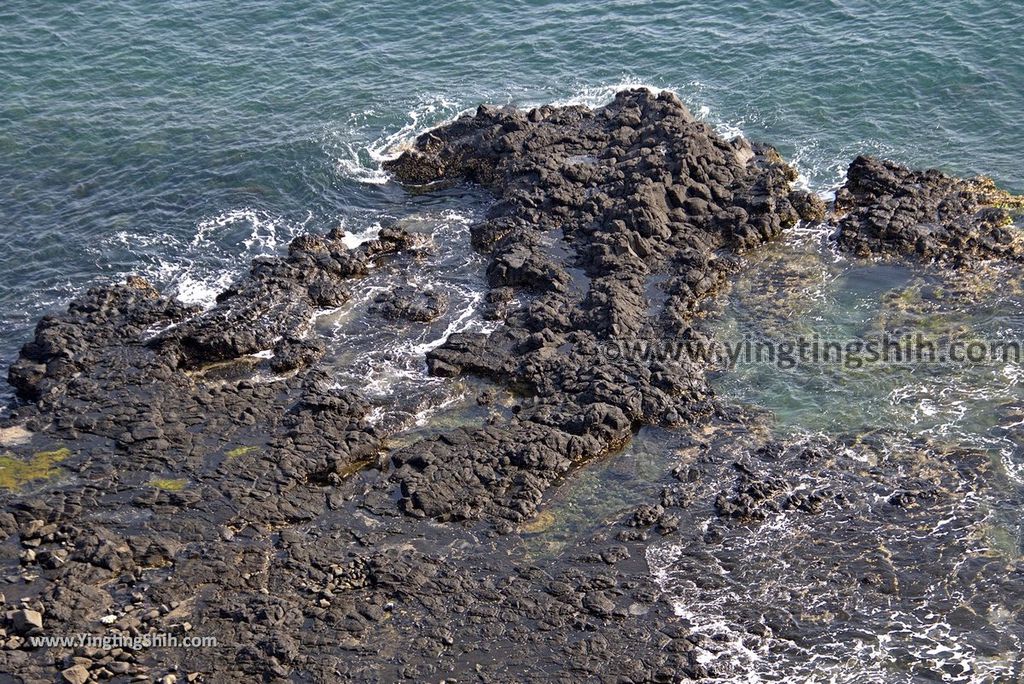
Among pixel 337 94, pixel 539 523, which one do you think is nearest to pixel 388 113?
pixel 337 94

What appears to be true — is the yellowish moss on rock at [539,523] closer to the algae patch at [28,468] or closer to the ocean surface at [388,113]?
the ocean surface at [388,113]

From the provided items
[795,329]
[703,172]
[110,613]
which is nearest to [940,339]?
[795,329]

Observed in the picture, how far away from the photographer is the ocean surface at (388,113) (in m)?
57.6

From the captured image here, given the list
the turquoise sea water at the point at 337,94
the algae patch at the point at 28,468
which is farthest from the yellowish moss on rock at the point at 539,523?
the turquoise sea water at the point at 337,94

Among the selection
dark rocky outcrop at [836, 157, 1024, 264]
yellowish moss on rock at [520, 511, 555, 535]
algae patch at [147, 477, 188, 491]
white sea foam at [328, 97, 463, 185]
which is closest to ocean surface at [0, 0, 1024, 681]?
white sea foam at [328, 97, 463, 185]

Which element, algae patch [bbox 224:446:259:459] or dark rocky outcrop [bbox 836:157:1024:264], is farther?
dark rocky outcrop [bbox 836:157:1024:264]

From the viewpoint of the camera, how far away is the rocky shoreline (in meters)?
41.0

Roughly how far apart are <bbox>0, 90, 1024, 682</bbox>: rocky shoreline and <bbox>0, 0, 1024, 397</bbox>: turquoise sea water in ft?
18.7

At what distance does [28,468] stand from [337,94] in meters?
39.5

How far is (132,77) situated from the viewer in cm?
7988

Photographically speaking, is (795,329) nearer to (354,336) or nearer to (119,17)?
(354,336)

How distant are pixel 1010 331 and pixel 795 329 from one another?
35.3 ft

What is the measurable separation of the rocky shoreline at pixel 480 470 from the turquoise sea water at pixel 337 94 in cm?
569

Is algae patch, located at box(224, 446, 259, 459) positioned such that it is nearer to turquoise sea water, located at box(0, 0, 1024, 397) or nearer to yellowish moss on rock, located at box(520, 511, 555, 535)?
yellowish moss on rock, located at box(520, 511, 555, 535)
